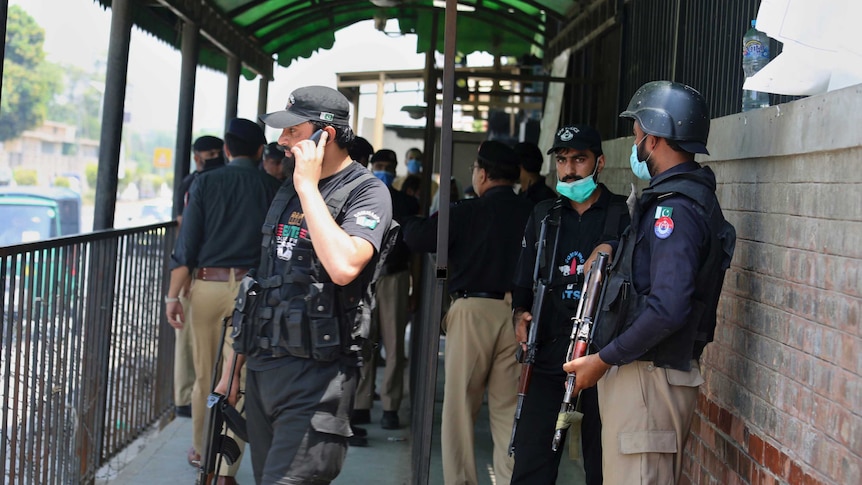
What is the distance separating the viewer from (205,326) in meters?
5.84

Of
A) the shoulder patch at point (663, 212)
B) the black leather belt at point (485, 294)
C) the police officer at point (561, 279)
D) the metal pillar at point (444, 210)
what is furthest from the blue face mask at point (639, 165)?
the black leather belt at point (485, 294)

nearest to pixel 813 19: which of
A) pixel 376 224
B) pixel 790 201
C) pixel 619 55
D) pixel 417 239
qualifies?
pixel 790 201

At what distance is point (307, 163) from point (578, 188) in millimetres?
1513

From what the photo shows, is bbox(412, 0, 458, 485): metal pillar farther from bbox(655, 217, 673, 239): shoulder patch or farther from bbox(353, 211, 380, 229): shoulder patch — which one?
bbox(655, 217, 673, 239): shoulder patch

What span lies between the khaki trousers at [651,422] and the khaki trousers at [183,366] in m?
4.42

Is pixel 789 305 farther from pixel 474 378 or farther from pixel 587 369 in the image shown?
pixel 474 378

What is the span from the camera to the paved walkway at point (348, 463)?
5977mm

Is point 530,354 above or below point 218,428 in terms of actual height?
above

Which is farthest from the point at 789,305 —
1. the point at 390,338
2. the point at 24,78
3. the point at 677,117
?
the point at 24,78

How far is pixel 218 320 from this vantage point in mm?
5840

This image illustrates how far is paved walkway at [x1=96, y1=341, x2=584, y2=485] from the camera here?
19.6ft

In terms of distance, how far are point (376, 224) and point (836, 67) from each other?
1527mm

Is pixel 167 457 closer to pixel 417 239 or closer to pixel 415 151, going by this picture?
Result: pixel 417 239

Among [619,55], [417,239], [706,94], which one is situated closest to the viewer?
[706,94]
